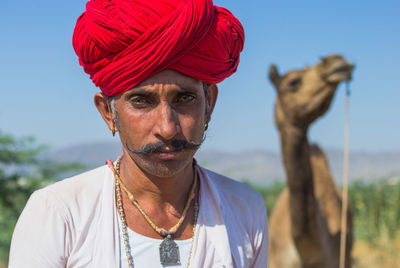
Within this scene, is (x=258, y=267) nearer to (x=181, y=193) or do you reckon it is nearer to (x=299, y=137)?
(x=181, y=193)

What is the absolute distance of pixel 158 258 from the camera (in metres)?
2.02

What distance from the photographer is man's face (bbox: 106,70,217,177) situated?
6.44 feet

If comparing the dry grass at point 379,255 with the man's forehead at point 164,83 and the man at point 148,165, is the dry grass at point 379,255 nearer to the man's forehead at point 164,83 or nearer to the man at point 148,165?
the man at point 148,165

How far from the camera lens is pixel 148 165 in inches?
79.9

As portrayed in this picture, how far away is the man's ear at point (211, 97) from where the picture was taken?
7.20 feet

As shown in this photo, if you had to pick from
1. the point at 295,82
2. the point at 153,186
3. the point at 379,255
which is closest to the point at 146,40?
the point at 153,186

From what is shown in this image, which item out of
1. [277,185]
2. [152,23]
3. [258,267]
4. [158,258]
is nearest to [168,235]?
[158,258]

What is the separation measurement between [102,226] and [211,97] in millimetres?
655

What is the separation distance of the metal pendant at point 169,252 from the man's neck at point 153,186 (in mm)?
162

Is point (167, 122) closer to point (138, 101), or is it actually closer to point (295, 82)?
point (138, 101)

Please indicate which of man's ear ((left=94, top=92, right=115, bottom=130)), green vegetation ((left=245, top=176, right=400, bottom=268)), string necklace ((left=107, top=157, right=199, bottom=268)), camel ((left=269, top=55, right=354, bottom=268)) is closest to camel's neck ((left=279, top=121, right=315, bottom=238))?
camel ((left=269, top=55, right=354, bottom=268))

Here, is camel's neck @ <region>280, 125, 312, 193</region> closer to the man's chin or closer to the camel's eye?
the camel's eye

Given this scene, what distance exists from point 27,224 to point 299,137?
4.43 m

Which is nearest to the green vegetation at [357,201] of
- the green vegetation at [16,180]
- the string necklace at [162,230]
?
the green vegetation at [16,180]
